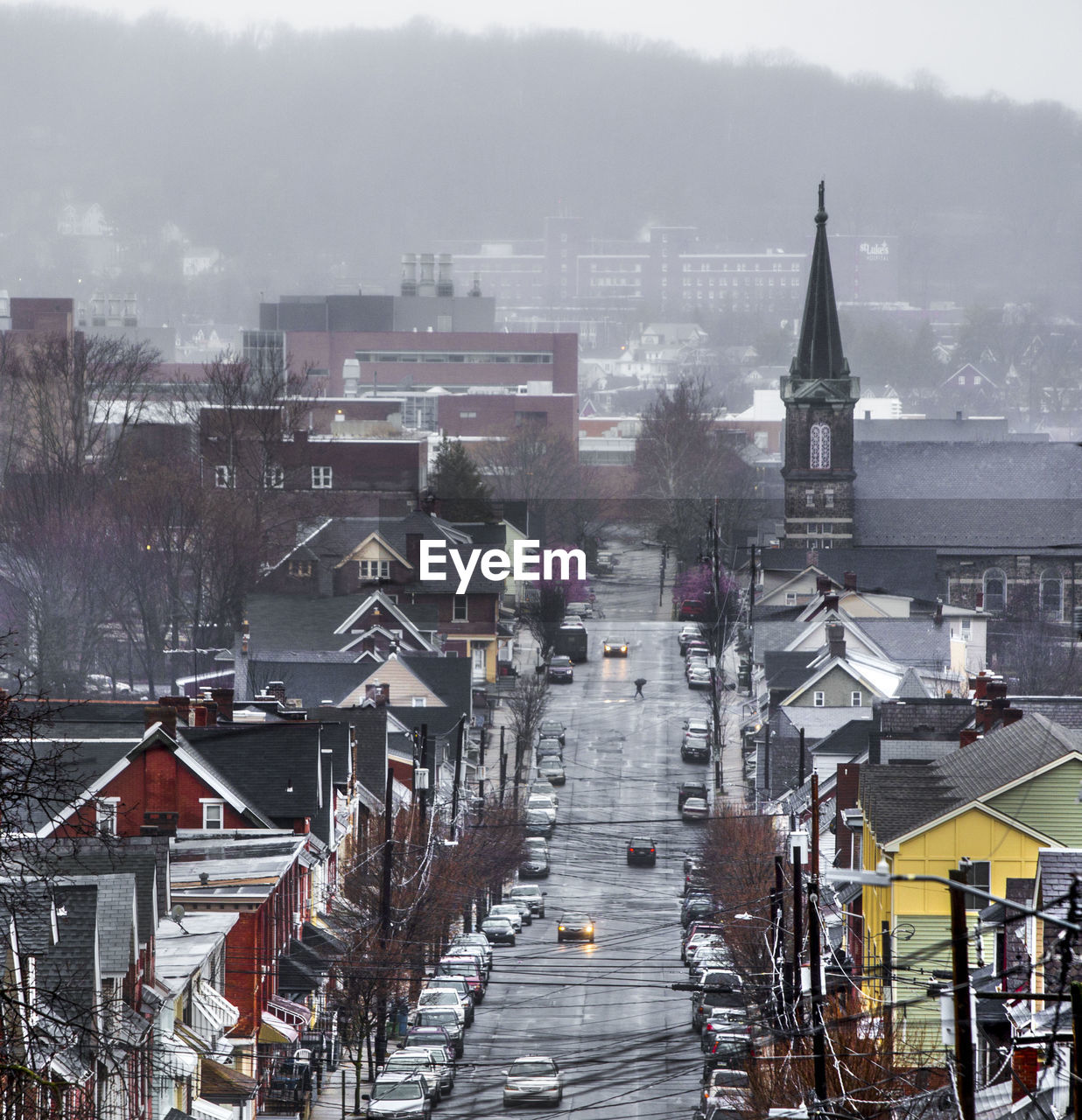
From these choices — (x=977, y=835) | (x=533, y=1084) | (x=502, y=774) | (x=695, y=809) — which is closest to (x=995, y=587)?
(x=695, y=809)

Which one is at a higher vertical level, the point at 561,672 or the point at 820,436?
the point at 820,436

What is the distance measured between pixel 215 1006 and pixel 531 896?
26605 millimetres

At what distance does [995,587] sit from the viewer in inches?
4956

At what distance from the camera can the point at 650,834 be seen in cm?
7006

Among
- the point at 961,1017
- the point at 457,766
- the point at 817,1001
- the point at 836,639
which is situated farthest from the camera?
the point at 836,639

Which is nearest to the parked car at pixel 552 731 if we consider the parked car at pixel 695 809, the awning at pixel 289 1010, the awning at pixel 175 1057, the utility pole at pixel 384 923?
the parked car at pixel 695 809

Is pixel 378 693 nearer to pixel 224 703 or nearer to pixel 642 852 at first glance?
pixel 642 852

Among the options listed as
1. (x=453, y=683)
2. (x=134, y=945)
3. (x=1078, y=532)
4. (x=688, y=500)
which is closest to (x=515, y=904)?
(x=453, y=683)

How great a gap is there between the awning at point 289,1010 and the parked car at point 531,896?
1838 centimetres

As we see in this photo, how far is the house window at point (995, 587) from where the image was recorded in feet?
411

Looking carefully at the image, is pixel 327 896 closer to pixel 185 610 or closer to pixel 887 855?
pixel 887 855

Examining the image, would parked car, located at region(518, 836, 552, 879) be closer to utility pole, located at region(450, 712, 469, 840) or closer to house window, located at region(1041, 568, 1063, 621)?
utility pole, located at region(450, 712, 469, 840)
